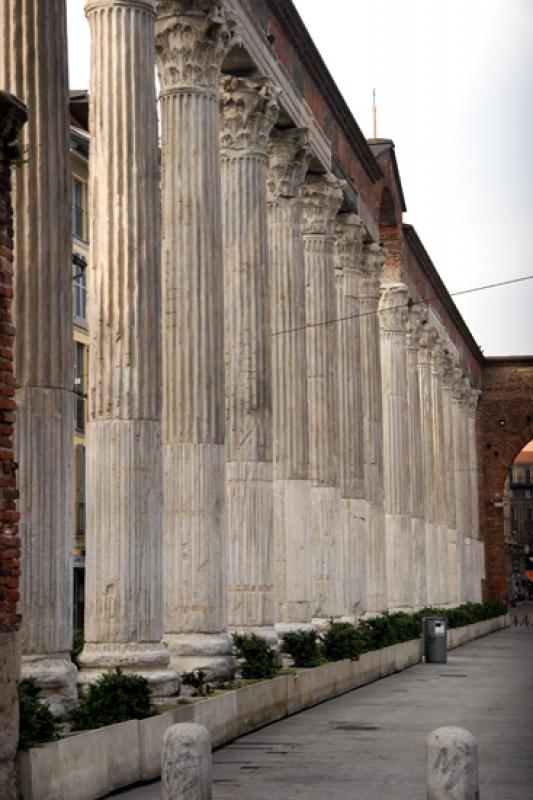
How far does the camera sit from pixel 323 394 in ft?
97.3

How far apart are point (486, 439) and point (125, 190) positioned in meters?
55.2

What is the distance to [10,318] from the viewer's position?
11734 millimetres

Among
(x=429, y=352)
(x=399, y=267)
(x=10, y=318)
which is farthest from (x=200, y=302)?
(x=429, y=352)

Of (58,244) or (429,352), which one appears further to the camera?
(429,352)

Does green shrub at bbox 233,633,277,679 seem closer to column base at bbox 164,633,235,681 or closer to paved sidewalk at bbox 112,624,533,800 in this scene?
column base at bbox 164,633,235,681

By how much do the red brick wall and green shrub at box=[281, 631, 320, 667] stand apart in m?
12.4

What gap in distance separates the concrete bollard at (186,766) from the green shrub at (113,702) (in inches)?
137

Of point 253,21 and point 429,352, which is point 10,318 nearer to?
point 253,21

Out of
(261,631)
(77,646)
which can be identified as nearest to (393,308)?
(261,631)

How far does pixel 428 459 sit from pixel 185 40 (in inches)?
1134

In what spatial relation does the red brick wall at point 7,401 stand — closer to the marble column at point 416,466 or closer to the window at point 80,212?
the marble column at point 416,466

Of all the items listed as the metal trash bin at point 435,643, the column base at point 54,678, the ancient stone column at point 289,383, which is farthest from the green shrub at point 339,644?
the column base at point 54,678

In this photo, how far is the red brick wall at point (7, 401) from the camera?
11461mm

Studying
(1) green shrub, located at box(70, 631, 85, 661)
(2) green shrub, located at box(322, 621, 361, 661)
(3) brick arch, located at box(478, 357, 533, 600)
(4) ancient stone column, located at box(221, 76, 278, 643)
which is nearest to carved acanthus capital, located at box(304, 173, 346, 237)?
(4) ancient stone column, located at box(221, 76, 278, 643)
